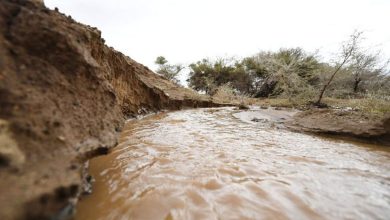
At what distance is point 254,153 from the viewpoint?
2.72m

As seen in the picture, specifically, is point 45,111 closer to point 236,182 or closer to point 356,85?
point 236,182

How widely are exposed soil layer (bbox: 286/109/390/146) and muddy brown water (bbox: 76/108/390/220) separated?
0.73m

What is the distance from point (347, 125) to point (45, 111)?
4.81m

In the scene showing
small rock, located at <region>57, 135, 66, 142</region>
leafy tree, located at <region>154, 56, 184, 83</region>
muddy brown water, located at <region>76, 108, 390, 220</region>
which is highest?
leafy tree, located at <region>154, 56, 184, 83</region>

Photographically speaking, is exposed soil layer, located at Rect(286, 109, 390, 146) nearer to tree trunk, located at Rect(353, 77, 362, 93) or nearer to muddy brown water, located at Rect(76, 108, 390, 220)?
muddy brown water, located at Rect(76, 108, 390, 220)

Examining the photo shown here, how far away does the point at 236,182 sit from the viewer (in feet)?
6.11

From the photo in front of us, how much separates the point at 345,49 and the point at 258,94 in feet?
26.2

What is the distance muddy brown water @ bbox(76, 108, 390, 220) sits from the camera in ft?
4.67

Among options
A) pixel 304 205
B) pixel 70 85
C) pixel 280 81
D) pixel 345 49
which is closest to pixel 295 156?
pixel 304 205

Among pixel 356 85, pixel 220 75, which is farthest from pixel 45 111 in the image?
pixel 220 75

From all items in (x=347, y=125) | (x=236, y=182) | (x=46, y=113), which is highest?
(x=46, y=113)

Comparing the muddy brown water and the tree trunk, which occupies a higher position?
the tree trunk

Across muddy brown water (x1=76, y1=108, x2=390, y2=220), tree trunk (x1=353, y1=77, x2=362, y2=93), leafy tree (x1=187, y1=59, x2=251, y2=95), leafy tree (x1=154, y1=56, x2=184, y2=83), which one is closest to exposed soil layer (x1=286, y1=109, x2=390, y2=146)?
muddy brown water (x1=76, y1=108, x2=390, y2=220)

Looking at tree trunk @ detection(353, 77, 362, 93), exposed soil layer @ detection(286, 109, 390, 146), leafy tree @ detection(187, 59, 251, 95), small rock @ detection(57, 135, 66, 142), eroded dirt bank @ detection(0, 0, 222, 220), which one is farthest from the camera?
leafy tree @ detection(187, 59, 251, 95)
